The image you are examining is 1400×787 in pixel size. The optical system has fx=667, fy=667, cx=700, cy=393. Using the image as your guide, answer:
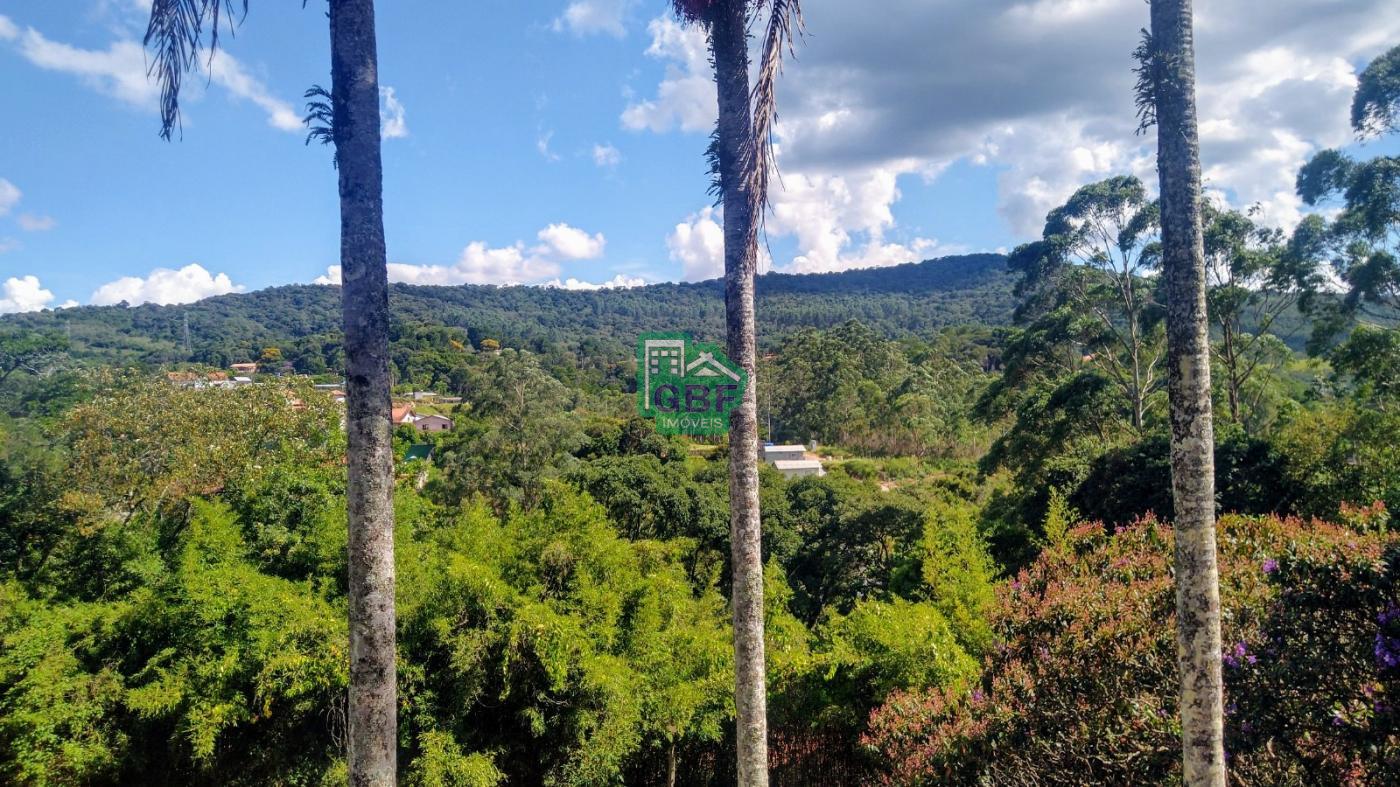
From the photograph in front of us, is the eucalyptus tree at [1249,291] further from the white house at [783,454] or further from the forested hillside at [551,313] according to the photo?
the forested hillside at [551,313]

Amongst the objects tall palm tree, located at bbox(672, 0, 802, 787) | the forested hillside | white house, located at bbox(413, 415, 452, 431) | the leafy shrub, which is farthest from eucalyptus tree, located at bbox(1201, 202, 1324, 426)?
the forested hillside

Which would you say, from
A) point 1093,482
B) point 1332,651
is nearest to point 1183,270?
point 1332,651

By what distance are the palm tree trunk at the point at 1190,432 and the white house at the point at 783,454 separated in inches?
1095

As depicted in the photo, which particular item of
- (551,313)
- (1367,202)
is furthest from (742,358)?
(551,313)

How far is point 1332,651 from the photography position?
10.5 feet

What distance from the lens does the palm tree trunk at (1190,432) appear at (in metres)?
2.81

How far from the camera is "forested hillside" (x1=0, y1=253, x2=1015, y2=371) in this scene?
73.6 m

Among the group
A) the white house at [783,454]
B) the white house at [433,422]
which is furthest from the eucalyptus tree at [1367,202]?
the white house at [433,422]

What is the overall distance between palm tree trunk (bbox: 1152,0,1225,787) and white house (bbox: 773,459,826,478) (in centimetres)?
2414

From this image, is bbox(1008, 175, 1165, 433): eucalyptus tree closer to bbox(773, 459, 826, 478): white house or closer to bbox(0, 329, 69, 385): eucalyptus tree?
bbox(773, 459, 826, 478): white house

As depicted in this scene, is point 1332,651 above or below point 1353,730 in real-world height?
above

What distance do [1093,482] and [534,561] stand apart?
10472mm

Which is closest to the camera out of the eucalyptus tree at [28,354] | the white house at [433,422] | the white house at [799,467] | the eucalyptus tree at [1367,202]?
the eucalyptus tree at [1367,202]

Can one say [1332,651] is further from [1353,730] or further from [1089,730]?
[1089,730]
